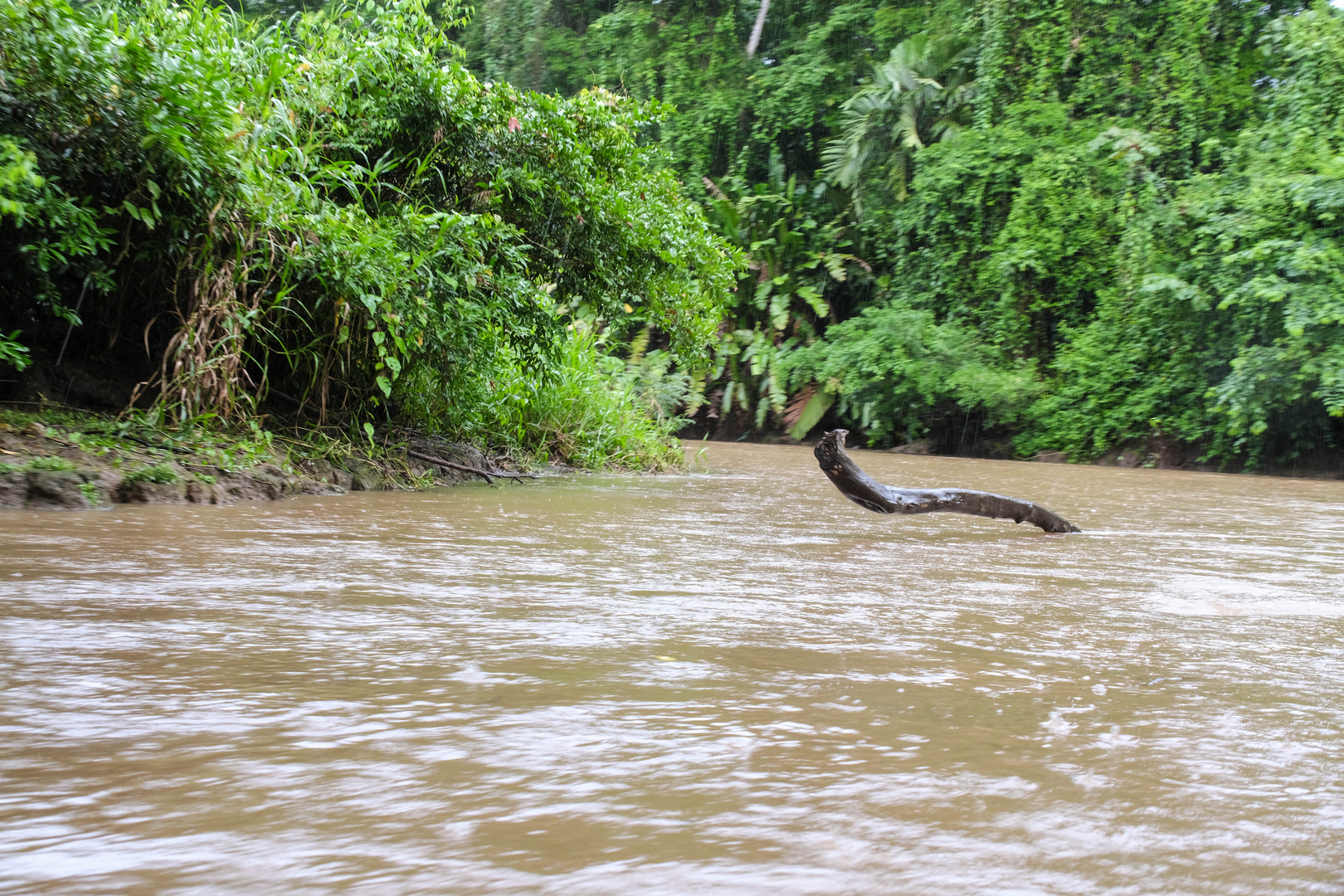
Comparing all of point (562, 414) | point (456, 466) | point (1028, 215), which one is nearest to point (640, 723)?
point (456, 466)

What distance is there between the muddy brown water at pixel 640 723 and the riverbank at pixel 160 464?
601 millimetres

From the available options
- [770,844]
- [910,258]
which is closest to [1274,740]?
[770,844]

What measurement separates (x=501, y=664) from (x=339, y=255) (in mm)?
4012

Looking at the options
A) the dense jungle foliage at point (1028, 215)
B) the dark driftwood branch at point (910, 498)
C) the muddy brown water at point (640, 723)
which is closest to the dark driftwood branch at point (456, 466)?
the dark driftwood branch at point (910, 498)

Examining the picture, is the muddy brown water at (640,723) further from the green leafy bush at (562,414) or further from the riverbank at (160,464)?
the green leafy bush at (562,414)

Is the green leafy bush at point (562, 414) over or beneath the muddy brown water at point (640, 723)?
over

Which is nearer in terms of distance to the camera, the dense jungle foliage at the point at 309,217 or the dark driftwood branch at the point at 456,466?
the dense jungle foliage at the point at 309,217

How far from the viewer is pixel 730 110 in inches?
890

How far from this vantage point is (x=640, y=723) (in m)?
1.95

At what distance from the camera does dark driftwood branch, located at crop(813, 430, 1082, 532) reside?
16.6ft

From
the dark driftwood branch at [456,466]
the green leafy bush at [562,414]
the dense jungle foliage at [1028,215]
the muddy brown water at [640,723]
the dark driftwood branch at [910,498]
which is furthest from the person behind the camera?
the dense jungle foliage at [1028,215]

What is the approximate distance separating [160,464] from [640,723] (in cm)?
385

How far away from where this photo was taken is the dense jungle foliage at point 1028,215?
14.0 meters

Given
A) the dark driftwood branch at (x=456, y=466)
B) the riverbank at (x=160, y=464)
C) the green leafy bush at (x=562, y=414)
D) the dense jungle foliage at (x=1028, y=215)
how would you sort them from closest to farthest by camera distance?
the riverbank at (x=160, y=464)
the dark driftwood branch at (x=456, y=466)
the green leafy bush at (x=562, y=414)
the dense jungle foliage at (x=1028, y=215)
